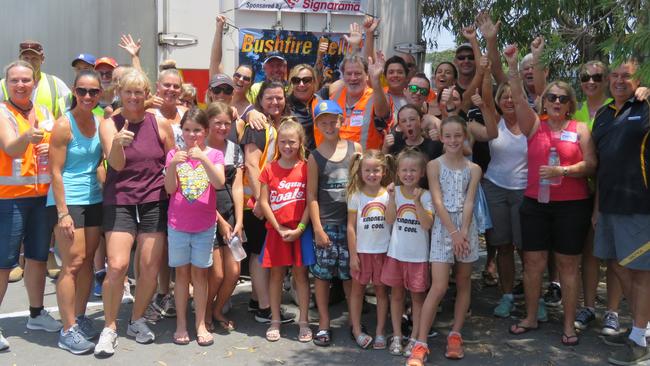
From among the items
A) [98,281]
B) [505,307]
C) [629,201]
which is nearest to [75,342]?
[98,281]

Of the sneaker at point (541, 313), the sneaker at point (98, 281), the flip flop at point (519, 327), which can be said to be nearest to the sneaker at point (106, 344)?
the sneaker at point (98, 281)

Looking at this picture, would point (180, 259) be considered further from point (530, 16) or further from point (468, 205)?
point (530, 16)

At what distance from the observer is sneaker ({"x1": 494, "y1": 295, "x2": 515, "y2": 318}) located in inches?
206

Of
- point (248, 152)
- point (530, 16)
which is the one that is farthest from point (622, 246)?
point (248, 152)

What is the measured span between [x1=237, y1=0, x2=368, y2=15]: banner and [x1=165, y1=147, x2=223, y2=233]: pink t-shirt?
2.16 m

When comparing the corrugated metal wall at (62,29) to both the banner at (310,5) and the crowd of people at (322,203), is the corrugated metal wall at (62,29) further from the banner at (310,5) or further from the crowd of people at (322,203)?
the crowd of people at (322,203)

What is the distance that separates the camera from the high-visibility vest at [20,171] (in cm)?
449

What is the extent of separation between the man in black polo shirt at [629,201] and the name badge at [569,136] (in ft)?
0.61

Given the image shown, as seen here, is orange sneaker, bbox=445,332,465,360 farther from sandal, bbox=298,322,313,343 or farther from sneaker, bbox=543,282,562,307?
sneaker, bbox=543,282,562,307

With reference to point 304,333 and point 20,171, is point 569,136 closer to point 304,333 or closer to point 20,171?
point 304,333

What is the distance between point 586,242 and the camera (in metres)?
5.01

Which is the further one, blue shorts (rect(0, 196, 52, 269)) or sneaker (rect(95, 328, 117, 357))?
blue shorts (rect(0, 196, 52, 269))

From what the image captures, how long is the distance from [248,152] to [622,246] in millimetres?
2706

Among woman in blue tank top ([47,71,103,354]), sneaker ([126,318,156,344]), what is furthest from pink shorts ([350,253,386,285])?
woman in blue tank top ([47,71,103,354])
